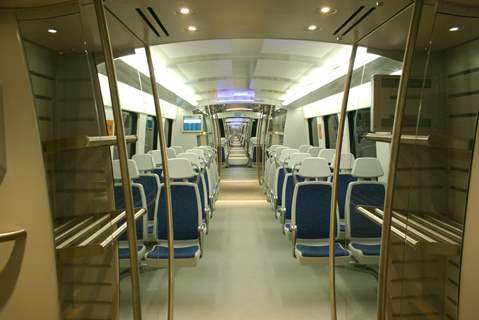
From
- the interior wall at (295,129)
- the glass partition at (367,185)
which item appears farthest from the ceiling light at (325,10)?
the interior wall at (295,129)

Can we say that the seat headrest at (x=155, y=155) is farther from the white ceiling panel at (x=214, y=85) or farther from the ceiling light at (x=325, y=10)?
the white ceiling panel at (x=214, y=85)

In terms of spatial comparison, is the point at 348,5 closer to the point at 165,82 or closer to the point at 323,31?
the point at 323,31

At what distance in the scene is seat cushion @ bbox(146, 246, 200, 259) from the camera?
11.2ft

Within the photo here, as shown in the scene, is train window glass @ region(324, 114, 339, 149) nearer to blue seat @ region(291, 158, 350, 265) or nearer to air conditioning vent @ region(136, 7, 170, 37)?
blue seat @ region(291, 158, 350, 265)

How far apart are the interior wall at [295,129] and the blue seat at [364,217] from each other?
684 centimetres

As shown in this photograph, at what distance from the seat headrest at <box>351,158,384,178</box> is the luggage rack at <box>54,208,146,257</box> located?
2.53 metres

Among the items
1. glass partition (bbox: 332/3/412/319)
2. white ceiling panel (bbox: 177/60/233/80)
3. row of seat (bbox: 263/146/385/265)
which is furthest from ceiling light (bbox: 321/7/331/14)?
white ceiling panel (bbox: 177/60/233/80)

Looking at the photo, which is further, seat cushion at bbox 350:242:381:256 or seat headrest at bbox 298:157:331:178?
seat headrest at bbox 298:157:331:178

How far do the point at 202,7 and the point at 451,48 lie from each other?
1415mm

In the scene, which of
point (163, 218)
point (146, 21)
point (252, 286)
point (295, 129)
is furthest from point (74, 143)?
point (295, 129)

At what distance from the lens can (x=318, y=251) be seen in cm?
372

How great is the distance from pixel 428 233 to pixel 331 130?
6.63 metres

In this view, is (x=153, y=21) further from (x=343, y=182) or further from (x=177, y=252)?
(x=343, y=182)

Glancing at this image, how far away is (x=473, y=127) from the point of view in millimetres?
1958
